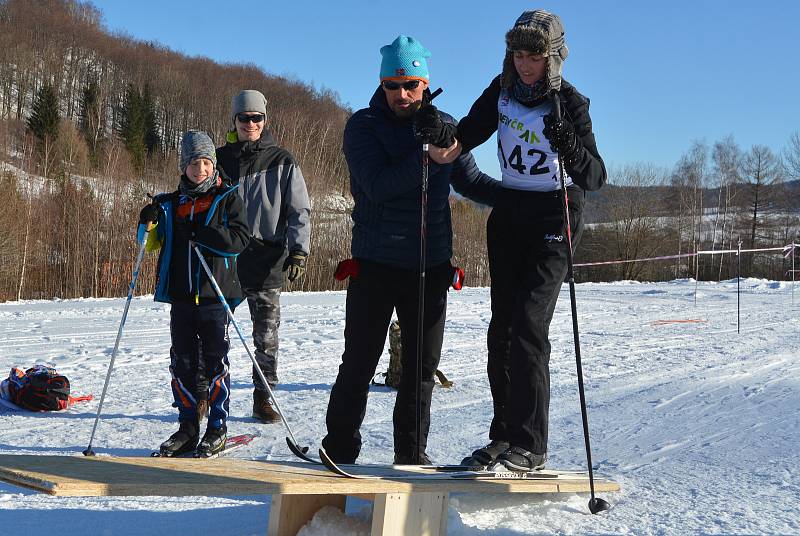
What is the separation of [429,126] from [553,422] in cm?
282

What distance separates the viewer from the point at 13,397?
5.90 meters

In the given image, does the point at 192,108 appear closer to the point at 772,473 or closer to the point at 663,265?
the point at 663,265

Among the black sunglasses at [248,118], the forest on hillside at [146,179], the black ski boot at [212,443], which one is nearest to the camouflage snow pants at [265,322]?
the black ski boot at [212,443]

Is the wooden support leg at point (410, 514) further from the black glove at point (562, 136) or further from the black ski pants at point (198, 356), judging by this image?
the black ski pants at point (198, 356)

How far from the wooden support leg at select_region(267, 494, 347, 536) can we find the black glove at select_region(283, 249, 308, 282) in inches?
79.4

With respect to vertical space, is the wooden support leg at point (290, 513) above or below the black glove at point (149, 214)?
below

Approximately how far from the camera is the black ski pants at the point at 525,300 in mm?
3320

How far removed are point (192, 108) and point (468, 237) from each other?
40.3m

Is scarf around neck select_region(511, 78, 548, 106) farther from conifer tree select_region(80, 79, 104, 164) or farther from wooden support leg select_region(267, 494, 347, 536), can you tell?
conifer tree select_region(80, 79, 104, 164)

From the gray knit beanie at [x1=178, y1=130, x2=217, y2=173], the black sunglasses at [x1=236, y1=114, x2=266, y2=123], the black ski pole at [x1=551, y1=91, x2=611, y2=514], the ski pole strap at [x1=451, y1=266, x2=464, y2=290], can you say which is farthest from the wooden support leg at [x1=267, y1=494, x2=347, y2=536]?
the black sunglasses at [x1=236, y1=114, x2=266, y2=123]

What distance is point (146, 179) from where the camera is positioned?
33625 mm

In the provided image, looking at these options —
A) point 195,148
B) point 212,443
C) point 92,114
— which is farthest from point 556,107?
point 92,114

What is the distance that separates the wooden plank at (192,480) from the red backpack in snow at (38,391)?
11.5 ft

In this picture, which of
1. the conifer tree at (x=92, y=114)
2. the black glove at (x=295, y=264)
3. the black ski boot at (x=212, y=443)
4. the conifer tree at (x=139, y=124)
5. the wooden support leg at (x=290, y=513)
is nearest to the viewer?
the wooden support leg at (x=290, y=513)
